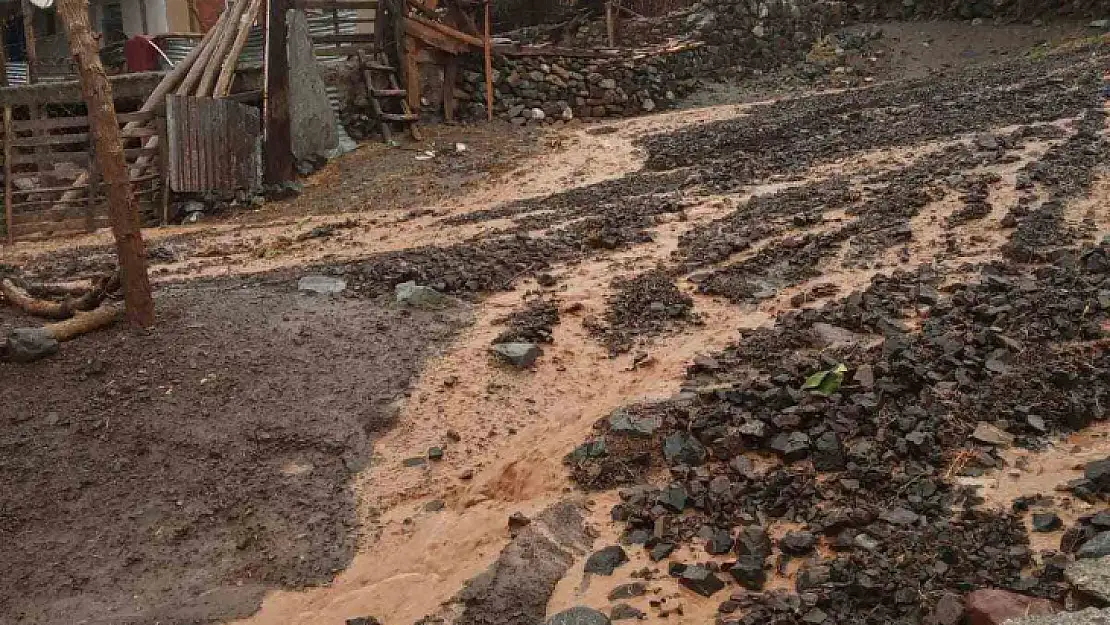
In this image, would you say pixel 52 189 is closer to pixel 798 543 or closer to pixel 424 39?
pixel 424 39

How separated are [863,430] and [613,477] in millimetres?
1100

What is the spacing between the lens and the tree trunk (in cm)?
502

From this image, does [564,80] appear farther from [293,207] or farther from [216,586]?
[216,586]

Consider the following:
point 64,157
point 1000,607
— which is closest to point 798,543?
point 1000,607

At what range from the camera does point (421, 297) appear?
19.9 feet

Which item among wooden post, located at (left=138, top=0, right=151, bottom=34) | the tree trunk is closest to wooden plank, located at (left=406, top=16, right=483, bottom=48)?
the tree trunk

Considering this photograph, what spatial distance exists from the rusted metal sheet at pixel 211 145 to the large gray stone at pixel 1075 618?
10678 mm

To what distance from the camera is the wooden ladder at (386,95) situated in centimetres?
1323

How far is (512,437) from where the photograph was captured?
4.54m

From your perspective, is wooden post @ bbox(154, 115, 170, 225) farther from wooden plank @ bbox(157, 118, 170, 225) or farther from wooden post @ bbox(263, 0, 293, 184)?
wooden post @ bbox(263, 0, 293, 184)

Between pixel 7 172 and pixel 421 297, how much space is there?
7613mm

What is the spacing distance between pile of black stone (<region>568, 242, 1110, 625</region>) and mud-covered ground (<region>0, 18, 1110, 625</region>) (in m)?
0.01

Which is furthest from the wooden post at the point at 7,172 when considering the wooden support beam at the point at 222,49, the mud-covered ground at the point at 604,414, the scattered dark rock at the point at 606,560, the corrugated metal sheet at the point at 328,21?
the scattered dark rock at the point at 606,560

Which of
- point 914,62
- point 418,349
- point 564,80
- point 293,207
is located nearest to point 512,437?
point 418,349
